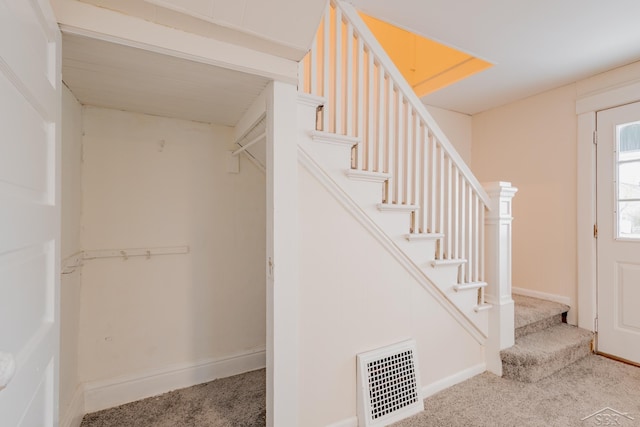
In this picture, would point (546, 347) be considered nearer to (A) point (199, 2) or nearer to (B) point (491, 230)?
(B) point (491, 230)

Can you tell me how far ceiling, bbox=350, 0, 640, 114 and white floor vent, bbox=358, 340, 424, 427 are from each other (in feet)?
6.73

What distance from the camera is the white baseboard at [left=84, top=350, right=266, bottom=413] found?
5.97ft

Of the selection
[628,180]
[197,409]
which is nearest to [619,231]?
[628,180]

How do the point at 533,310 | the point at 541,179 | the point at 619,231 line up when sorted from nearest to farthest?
the point at 619,231 → the point at 533,310 → the point at 541,179

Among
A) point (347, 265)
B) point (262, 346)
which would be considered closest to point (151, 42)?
point (347, 265)

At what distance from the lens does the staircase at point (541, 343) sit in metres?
2.15

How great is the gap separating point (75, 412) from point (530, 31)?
3.57 metres

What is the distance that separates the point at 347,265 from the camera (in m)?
1.68

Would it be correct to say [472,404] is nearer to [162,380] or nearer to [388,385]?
[388,385]

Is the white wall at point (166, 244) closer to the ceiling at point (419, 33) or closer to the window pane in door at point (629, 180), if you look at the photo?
the ceiling at point (419, 33)

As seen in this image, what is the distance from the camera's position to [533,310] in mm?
2621

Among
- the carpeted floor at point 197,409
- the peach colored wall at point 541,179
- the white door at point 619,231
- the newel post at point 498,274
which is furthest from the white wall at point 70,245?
the white door at point 619,231

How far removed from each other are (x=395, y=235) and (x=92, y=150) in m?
1.89

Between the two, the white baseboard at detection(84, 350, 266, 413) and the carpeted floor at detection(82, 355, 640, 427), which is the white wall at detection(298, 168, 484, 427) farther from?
the white baseboard at detection(84, 350, 266, 413)
